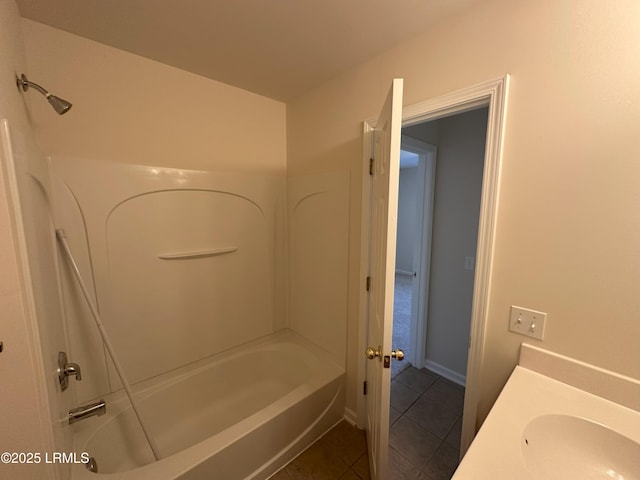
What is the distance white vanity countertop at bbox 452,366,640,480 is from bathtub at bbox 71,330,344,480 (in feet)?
3.62

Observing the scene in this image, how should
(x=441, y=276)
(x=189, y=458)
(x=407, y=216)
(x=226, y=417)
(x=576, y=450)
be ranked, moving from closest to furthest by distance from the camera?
1. (x=576, y=450)
2. (x=189, y=458)
3. (x=226, y=417)
4. (x=441, y=276)
5. (x=407, y=216)

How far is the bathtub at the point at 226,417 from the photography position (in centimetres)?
122

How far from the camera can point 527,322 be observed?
103cm

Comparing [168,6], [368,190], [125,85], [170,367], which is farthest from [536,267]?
[125,85]

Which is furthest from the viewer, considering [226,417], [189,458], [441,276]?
[441,276]

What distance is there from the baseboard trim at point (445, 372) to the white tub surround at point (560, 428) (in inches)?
61.1

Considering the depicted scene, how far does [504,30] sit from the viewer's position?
3.31 feet

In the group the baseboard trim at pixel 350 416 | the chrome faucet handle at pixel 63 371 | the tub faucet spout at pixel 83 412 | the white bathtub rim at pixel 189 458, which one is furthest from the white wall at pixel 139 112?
the baseboard trim at pixel 350 416

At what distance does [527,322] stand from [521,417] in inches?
15.1

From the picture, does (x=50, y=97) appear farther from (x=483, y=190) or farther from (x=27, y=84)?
(x=483, y=190)

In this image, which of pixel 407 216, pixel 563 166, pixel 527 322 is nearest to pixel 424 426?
pixel 527 322

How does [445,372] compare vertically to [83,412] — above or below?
below

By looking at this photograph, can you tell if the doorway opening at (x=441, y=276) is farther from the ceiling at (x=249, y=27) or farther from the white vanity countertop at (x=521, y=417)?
the white vanity countertop at (x=521, y=417)

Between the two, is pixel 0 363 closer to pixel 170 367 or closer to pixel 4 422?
pixel 4 422
